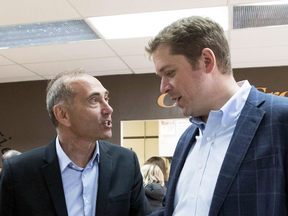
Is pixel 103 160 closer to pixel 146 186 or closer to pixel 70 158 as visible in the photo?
pixel 70 158

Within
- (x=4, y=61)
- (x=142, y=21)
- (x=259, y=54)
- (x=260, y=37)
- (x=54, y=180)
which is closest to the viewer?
(x=54, y=180)

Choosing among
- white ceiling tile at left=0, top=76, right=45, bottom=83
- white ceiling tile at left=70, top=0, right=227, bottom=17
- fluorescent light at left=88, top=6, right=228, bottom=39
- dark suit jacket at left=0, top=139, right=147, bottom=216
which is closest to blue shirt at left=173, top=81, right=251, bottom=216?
dark suit jacket at left=0, top=139, right=147, bottom=216

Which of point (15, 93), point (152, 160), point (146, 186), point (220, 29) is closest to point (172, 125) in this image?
point (152, 160)

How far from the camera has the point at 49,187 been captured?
1409 millimetres

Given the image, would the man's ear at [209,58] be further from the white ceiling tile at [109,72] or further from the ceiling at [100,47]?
the white ceiling tile at [109,72]

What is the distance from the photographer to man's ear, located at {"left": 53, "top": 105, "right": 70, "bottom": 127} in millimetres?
1633

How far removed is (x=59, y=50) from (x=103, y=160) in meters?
2.63

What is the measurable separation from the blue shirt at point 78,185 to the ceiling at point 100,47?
879 mm

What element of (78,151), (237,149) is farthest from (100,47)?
(237,149)

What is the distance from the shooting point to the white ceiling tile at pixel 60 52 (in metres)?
3.65

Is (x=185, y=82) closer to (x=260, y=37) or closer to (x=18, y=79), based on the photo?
(x=260, y=37)

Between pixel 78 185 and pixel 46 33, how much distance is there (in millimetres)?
2392

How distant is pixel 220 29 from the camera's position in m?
1.22

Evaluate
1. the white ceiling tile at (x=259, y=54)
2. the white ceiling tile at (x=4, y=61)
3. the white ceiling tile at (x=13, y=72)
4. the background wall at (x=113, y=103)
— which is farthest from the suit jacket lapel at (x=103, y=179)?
the white ceiling tile at (x=13, y=72)
